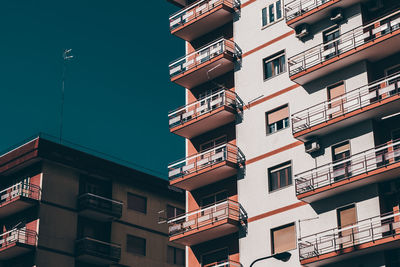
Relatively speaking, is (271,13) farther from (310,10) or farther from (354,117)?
(354,117)

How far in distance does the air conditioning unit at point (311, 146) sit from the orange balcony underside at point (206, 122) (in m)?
6.08

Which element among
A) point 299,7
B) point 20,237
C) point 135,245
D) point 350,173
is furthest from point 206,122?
point 135,245

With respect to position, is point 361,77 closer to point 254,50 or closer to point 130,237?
point 254,50

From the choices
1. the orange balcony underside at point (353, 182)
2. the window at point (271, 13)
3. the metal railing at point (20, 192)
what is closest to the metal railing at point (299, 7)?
the window at point (271, 13)

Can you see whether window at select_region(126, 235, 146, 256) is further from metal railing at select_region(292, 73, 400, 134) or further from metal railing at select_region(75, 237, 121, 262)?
metal railing at select_region(292, 73, 400, 134)

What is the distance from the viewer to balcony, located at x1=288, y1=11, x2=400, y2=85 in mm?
39438

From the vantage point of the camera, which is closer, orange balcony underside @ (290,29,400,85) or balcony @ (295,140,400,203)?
balcony @ (295,140,400,203)

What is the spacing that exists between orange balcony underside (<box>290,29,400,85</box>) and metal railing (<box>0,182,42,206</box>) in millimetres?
21988

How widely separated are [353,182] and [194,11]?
689 inches

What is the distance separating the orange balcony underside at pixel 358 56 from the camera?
39.2m

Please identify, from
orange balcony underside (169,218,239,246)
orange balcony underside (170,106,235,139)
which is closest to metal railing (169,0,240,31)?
orange balcony underside (170,106,235,139)

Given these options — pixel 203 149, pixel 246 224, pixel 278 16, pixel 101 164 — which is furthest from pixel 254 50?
pixel 101 164

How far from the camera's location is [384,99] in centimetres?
3812

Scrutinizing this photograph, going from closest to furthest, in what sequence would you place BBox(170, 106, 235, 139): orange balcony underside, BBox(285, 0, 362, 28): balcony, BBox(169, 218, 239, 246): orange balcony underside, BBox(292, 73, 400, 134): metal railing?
1. BBox(292, 73, 400, 134): metal railing
2. BBox(285, 0, 362, 28): balcony
3. BBox(169, 218, 239, 246): orange balcony underside
4. BBox(170, 106, 235, 139): orange balcony underside
